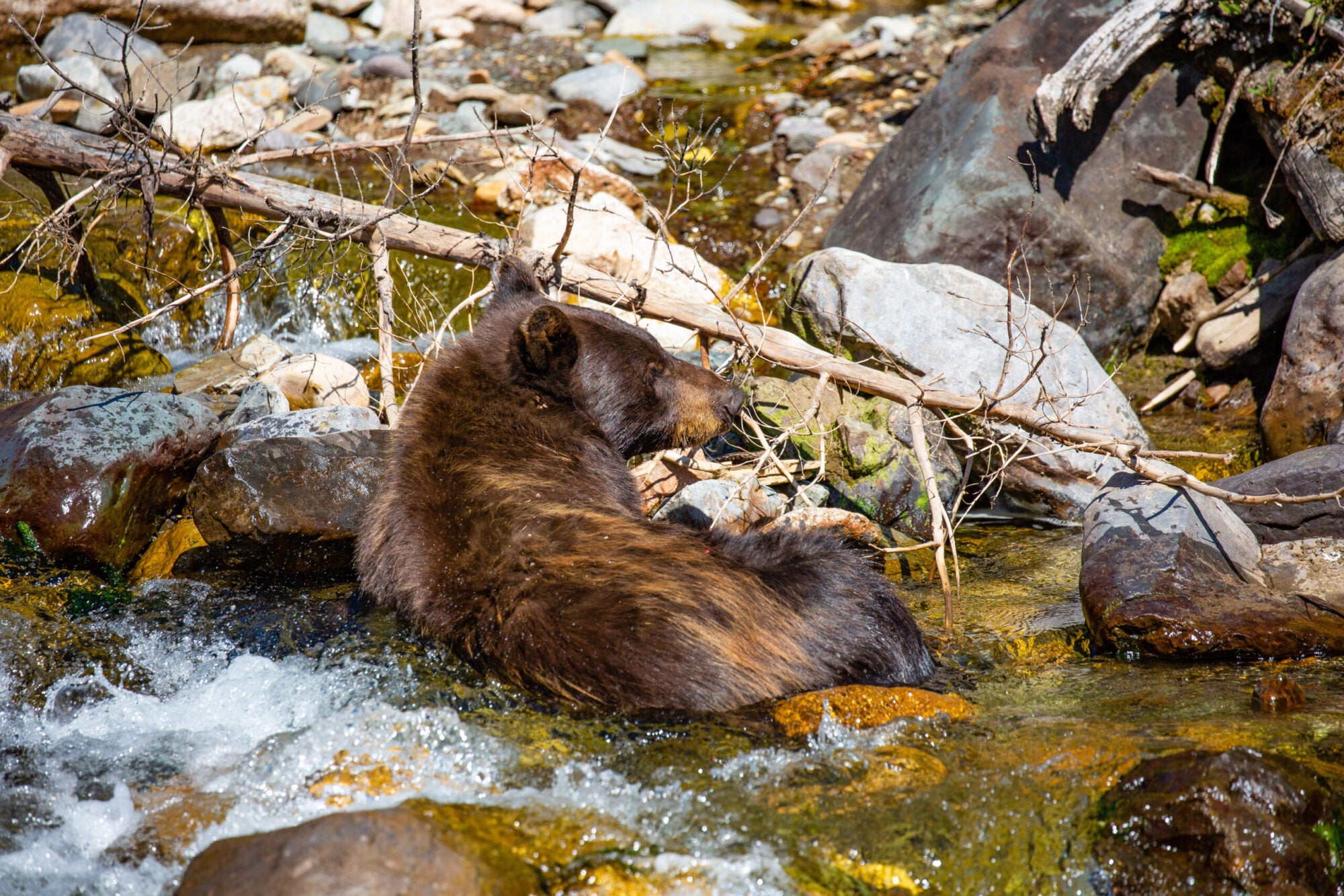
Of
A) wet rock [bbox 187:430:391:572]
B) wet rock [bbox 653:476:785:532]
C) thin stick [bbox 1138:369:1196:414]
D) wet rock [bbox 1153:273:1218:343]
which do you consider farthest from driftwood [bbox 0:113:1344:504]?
wet rock [bbox 1153:273:1218:343]

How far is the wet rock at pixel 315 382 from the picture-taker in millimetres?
7121

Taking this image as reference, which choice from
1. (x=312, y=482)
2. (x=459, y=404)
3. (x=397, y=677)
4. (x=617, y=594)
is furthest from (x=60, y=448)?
(x=617, y=594)

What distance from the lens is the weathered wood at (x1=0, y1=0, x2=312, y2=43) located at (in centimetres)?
1480

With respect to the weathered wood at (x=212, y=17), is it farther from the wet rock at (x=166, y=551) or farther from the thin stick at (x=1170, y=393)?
the thin stick at (x=1170, y=393)

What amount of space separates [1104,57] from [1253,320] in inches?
91.8

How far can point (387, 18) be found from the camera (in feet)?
51.7

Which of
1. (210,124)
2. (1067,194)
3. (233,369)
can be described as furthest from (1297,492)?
(210,124)

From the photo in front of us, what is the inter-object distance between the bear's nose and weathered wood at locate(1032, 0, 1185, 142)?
4287 mm

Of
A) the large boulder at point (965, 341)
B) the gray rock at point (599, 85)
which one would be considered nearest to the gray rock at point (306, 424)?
the large boulder at point (965, 341)

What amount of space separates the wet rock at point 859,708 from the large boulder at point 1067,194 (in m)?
5.03

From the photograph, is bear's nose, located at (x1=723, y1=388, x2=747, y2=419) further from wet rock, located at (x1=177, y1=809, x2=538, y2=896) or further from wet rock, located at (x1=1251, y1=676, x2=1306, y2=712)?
wet rock, located at (x1=177, y1=809, x2=538, y2=896)

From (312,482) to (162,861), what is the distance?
2.46m

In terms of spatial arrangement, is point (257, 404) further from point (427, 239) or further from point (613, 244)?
point (613, 244)

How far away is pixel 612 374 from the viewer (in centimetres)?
502
